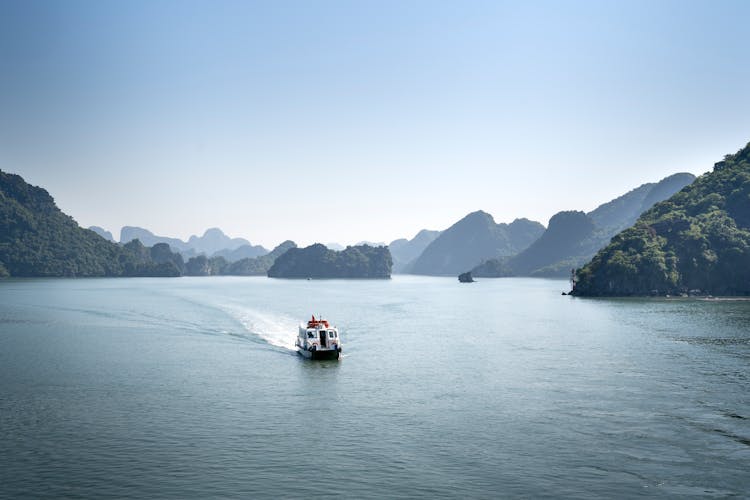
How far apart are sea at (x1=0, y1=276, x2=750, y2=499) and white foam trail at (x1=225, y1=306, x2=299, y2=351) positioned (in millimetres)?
1761

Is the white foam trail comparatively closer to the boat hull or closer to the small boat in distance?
the small boat in distance

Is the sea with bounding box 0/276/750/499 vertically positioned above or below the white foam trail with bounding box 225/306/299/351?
below

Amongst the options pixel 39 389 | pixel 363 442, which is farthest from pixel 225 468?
pixel 39 389

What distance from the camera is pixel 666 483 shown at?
97.9ft

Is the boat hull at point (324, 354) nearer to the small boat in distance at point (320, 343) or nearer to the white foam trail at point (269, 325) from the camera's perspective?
the small boat in distance at point (320, 343)

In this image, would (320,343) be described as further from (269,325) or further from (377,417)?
(269,325)

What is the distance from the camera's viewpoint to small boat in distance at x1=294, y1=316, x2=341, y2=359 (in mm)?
69750

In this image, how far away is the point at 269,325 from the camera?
360 feet

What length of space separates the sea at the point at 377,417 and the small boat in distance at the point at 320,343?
1.39 metres

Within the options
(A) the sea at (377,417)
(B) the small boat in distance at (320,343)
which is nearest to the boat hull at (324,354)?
(B) the small boat in distance at (320,343)

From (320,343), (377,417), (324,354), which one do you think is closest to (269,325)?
(320,343)

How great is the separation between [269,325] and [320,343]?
136ft

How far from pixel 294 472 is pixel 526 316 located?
108m

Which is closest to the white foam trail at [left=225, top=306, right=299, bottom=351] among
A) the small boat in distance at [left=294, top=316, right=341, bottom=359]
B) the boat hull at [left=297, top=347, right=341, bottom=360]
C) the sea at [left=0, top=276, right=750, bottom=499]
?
the sea at [left=0, top=276, right=750, bottom=499]
